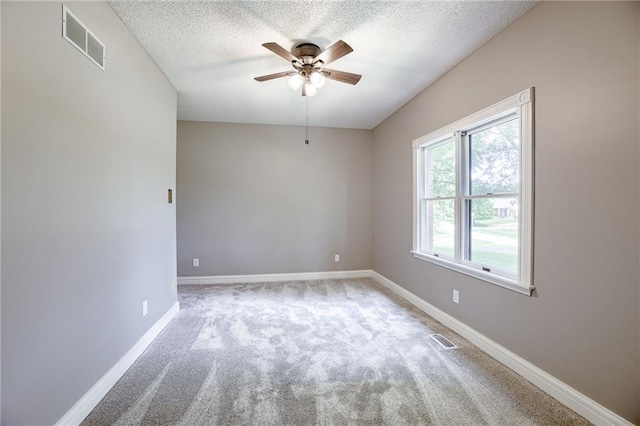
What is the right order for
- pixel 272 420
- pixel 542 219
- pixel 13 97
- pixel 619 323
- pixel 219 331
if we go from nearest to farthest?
pixel 13 97 → pixel 619 323 → pixel 272 420 → pixel 542 219 → pixel 219 331

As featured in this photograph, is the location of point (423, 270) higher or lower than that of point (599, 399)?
higher

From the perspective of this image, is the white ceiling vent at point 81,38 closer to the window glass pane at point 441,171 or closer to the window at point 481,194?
the window at point 481,194

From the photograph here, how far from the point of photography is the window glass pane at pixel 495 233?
2129 millimetres

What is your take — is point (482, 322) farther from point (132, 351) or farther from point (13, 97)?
point (13, 97)

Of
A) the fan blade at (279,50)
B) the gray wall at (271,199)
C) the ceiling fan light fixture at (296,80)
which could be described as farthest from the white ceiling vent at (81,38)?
the gray wall at (271,199)

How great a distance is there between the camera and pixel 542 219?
71.5 inches

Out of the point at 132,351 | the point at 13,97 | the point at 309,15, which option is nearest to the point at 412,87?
the point at 309,15

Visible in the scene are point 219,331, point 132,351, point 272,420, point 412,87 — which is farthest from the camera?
point 412,87

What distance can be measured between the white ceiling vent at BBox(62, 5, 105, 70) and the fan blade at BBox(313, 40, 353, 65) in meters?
1.51

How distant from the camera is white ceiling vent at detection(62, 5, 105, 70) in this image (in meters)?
1.47

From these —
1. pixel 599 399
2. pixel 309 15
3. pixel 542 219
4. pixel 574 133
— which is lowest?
pixel 599 399

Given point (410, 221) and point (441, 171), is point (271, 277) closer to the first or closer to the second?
point (410, 221)

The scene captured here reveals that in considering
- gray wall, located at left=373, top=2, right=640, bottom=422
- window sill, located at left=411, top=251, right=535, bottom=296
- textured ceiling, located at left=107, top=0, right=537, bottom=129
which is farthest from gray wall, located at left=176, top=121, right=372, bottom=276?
gray wall, located at left=373, top=2, right=640, bottom=422

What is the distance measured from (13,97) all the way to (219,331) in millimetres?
2275
